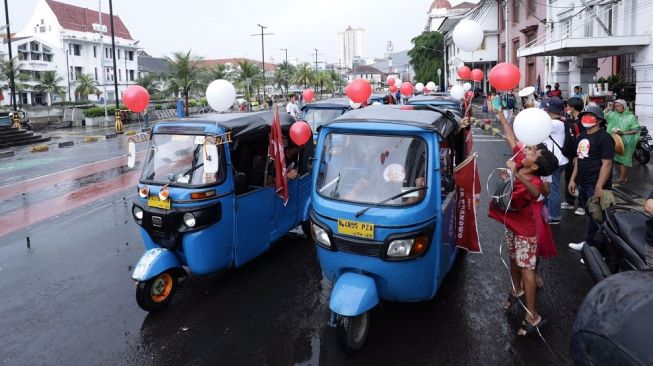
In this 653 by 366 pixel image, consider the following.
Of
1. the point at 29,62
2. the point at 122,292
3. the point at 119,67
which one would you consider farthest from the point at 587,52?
the point at 119,67

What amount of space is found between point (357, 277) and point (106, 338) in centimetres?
250

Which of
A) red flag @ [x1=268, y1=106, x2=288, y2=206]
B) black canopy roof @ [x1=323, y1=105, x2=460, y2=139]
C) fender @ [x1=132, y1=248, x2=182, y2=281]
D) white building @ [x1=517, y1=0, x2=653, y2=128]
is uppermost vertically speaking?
white building @ [x1=517, y1=0, x2=653, y2=128]

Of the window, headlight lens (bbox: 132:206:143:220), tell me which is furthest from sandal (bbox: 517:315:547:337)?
the window

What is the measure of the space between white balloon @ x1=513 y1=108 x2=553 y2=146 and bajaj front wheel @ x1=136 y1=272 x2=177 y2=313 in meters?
3.79

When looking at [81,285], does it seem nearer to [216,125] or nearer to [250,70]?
[216,125]

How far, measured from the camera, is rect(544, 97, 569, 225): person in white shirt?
6.52 m

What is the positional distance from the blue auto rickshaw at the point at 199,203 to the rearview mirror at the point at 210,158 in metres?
0.01

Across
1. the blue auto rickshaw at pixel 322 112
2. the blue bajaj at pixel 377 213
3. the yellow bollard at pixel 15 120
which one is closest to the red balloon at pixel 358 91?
the blue auto rickshaw at pixel 322 112

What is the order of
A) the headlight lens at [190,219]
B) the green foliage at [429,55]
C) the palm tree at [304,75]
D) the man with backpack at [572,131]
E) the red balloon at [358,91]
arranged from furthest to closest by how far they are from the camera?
the palm tree at [304,75]
the green foliage at [429,55]
the red balloon at [358,91]
the man with backpack at [572,131]
the headlight lens at [190,219]

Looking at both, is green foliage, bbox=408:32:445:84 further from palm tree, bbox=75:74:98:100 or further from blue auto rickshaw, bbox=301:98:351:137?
blue auto rickshaw, bbox=301:98:351:137

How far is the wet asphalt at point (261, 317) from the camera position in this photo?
13.5 ft

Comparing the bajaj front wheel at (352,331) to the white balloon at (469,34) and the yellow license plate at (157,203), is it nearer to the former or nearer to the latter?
the yellow license plate at (157,203)

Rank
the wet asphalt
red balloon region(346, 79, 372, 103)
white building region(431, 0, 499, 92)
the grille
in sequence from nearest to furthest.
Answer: the grille, the wet asphalt, red balloon region(346, 79, 372, 103), white building region(431, 0, 499, 92)

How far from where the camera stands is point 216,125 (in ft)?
17.7
